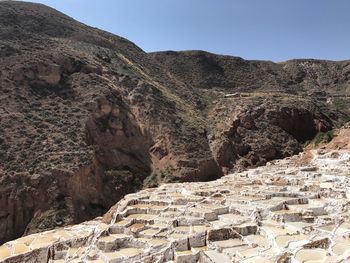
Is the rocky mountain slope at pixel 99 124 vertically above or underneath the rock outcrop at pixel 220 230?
above

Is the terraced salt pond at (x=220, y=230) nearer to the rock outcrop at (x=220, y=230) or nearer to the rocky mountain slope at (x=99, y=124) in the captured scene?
the rock outcrop at (x=220, y=230)

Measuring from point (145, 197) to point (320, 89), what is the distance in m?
62.1

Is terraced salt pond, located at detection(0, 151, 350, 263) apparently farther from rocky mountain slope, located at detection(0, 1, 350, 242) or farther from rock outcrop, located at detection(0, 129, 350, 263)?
rocky mountain slope, located at detection(0, 1, 350, 242)

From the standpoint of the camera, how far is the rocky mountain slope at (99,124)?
35969 millimetres

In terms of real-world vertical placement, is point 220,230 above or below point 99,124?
below

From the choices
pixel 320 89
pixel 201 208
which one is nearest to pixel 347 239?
pixel 201 208

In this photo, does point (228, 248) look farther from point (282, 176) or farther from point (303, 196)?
point (282, 176)

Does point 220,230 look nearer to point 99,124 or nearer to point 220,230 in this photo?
point 220,230

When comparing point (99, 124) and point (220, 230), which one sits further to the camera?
point (99, 124)

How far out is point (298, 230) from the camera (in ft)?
52.5

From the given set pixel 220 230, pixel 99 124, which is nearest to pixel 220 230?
pixel 220 230

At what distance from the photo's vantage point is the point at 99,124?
151 ft

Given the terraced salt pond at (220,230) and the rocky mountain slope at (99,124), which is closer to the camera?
the terraced salt pond at (220,230)

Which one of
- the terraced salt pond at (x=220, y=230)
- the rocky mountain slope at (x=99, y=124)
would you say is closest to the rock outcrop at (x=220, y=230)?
the terraced salt pond at (x=220, y=230)
